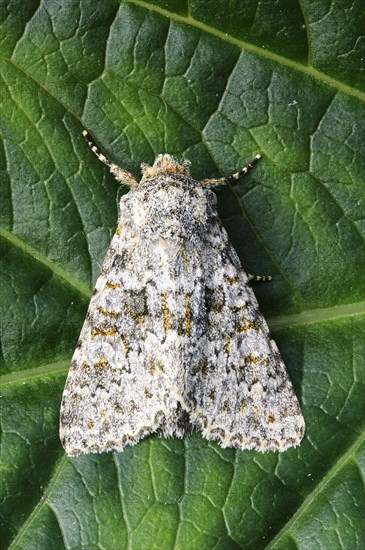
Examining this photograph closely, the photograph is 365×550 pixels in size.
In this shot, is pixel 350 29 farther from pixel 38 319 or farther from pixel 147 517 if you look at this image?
pixel 147 517

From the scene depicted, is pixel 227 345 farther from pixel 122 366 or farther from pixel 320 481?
pixel 320 481

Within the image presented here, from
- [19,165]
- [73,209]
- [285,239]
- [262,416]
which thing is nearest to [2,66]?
[19,165]

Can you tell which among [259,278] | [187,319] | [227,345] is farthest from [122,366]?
[259,278]

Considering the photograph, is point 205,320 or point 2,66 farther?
point 205,320

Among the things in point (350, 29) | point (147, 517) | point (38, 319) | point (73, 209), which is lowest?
point (147, 517)

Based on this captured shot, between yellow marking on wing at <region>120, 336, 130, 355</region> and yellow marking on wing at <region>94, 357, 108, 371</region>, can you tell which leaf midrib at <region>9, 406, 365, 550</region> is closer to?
yellow marking on wing at <region>94, 357, 108, 371</region>

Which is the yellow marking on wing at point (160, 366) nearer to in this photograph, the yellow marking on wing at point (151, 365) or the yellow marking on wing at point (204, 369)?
the yellow marking on wing at point (151, 365)

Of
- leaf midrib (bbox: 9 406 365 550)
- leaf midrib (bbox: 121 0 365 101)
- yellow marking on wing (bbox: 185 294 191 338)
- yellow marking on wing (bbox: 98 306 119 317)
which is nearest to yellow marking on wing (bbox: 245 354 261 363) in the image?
yellow marking on wing (bbox: 185 294 191 338)

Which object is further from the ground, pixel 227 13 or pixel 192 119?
pixel 227 13
